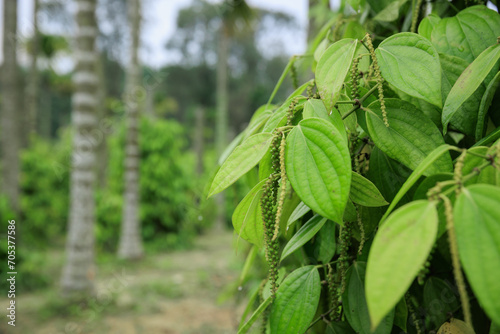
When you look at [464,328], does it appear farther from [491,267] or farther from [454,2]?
[454,2]

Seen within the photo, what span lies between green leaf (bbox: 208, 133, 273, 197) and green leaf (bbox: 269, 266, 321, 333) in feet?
0.68

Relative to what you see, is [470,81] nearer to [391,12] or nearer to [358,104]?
[358,104]

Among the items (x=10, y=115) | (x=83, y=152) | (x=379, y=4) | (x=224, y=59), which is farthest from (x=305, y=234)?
(x=224, y=59)

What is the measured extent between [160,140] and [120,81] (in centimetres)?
1455

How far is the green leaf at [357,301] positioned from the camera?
577 millimetres

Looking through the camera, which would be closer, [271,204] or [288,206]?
[271,204]

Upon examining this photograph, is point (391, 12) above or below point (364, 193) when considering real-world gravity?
above

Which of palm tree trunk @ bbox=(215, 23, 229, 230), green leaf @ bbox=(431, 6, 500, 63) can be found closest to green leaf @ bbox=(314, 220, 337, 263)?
green leaf @ bbox=(431, 6, 500, 63)

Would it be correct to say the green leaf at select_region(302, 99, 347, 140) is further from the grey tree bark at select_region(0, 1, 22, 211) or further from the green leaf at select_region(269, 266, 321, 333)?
the grey tree bark at select_region(0, 1, 22, 211)

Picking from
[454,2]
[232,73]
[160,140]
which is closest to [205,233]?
[160,140]

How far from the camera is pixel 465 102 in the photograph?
1.88 feet

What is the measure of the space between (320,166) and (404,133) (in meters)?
0.16

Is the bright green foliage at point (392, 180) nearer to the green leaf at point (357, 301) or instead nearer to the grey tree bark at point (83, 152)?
the green leaf at point (357, 301)

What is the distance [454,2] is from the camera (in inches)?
31.3
